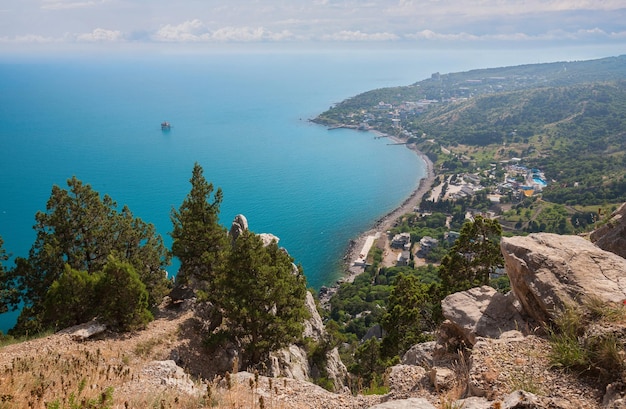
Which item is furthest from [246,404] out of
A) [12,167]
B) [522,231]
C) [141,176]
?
[12,167]

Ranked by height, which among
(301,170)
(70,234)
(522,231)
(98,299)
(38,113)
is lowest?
(522,231)

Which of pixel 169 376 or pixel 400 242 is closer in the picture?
pixel 169 376

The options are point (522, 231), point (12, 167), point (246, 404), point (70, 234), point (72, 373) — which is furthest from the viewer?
point (12, 167)

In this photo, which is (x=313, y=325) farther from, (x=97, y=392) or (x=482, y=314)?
(x=97, y=392)

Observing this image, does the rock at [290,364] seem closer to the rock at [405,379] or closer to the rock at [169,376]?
the rock at [169,376]

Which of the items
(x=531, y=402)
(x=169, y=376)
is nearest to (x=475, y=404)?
(x=531, y=402)

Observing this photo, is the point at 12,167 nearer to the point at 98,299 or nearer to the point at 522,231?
the point at 98,299

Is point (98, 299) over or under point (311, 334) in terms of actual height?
over
